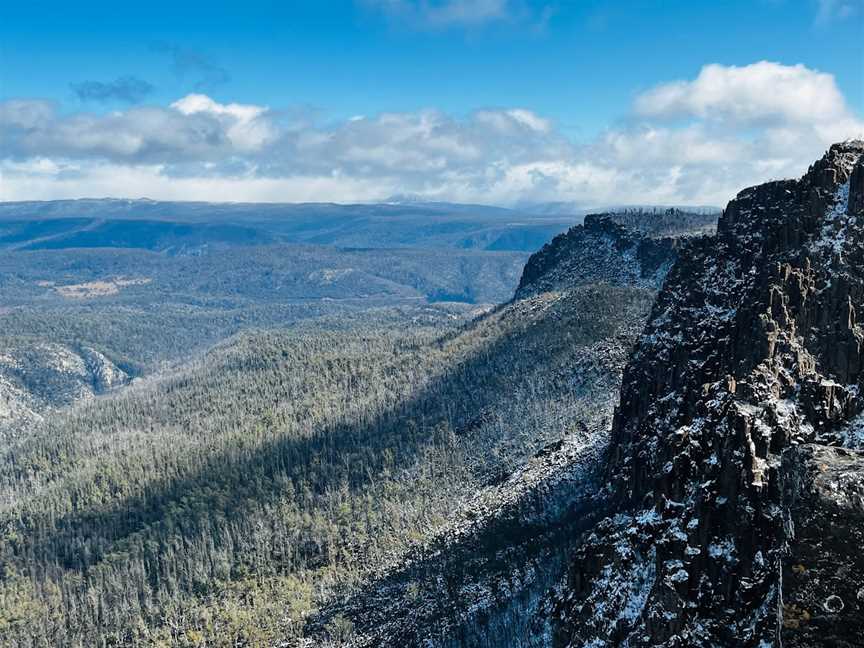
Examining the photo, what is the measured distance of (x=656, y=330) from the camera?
154 m

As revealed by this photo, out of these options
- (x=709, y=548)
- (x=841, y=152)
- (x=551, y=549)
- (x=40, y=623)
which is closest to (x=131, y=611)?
(x=40, y=623)

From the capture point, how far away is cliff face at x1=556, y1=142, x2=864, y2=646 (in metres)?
64.9

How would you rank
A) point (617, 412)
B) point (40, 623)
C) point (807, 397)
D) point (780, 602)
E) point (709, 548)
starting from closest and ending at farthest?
point (780, 602) < point (709, 548) < point (807, 397) < point (617, 412) < point (40, 623)

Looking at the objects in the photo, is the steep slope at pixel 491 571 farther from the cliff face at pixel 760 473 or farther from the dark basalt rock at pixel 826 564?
the dark basalt rock at pixel 826 564

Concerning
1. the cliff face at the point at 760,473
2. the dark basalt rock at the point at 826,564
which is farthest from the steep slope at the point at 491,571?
the dark basalt rock at the point at 826,564

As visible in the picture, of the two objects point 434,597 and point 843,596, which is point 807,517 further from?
point 434,597

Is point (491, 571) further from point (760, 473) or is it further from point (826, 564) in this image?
point (826, 564)

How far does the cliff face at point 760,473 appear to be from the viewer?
64875 mm

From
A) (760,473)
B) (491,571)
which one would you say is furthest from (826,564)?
(491,571)

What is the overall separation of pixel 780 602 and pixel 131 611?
570 ft

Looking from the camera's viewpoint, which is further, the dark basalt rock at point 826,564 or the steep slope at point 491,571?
the steep slope at point 491,571

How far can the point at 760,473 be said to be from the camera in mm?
79562

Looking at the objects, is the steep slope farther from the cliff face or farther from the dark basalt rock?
the dark basalt rock

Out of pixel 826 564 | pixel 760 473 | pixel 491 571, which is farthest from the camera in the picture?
pixel 491 571
